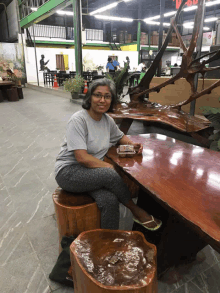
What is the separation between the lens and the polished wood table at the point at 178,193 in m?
0.97

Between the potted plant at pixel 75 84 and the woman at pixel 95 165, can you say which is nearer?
the woman at pixel 95 165

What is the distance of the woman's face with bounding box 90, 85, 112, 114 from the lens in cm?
160

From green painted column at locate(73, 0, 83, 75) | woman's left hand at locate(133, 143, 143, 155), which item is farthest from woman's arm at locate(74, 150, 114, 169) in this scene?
green painted column at locate(73, 0, 83, 75)

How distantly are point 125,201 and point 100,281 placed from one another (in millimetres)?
651

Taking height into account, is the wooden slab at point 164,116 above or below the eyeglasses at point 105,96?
below

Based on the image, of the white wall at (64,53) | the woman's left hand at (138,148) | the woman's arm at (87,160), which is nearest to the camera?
the woman's arm at (87,160)

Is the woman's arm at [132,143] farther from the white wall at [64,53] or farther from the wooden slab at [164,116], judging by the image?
the white wall at [64,53]

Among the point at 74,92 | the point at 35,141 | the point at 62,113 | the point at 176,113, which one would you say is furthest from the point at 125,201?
the point at 74,92

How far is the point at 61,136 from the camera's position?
4449mm

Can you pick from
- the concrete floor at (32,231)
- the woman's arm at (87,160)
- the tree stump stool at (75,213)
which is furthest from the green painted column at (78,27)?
the tree stump stool at (75,213)

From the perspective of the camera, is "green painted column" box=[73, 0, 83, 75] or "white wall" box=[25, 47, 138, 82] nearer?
"green painted column" box=[73, 0, 83, 75]

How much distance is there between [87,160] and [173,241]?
748 mm

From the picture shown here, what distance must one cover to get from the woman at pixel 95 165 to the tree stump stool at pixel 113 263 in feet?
0.92

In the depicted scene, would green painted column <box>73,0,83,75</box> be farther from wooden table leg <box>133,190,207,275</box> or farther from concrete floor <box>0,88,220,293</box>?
wooden table leg <box>133,190,207,275</box>
